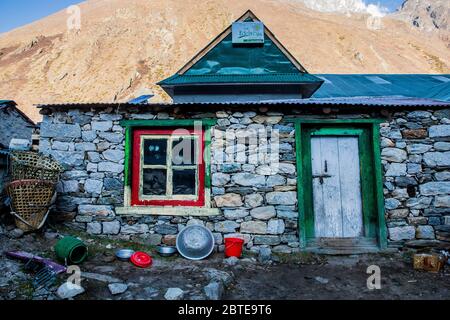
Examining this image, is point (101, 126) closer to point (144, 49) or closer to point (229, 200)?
point (229, 200)

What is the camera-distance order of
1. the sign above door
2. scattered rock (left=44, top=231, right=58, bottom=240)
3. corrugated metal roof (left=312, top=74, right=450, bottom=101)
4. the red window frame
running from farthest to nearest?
the sign above door → corrugated metal roof (left=312, top=74, right=450, bottom=101) → the red window frame → scattered rock (left=44, top=231, right=58, bottom=240)

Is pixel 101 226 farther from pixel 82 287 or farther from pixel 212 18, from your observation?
pixel 212 18

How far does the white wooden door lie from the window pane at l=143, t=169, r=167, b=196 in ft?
9.03

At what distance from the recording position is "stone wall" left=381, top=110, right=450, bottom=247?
213 inches

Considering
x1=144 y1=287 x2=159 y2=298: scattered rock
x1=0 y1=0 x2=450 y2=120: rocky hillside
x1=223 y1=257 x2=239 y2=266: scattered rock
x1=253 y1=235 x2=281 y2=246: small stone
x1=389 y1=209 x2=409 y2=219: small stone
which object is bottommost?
x1=144 y1=287 x2=159 y2=298: scattered rock

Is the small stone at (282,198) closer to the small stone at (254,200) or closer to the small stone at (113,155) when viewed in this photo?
the small stone at (254,200)

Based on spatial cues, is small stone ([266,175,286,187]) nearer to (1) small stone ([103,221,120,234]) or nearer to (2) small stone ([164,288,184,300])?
(2) small stone ([164,288,184,300])

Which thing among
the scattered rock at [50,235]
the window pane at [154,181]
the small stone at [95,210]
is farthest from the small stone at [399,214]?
the scattered rock at [50,235]

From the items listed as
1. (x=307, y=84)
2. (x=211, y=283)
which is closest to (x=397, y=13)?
(x=307, y=84)

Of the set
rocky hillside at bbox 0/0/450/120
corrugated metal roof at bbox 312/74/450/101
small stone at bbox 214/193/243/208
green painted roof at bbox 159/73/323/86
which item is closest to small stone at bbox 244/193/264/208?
small stone at bbox 214/193/243/208

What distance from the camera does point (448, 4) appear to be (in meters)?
92.6

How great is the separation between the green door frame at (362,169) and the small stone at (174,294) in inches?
98.9

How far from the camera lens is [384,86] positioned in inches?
378
